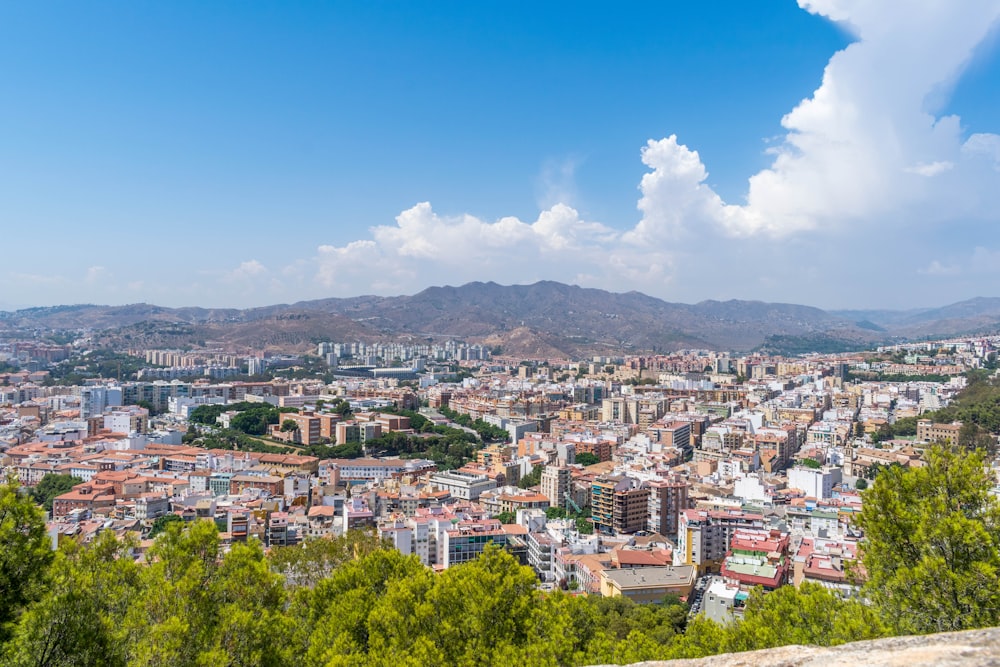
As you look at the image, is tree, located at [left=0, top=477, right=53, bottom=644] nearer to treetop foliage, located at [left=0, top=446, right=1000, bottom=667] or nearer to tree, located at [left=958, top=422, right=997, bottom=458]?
treetop foliage, located at [left=0, top=446, right=1000, bottom=667]

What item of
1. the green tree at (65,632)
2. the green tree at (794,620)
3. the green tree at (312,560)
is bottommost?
the green tree at (312,560)

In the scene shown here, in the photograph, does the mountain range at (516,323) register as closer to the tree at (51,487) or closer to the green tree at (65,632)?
the tree at (51,487)

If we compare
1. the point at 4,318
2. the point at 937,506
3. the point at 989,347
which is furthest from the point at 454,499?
the point at 4,318

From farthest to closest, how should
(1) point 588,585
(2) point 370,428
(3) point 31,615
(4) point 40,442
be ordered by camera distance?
(2) point 370,428
(4) point 40,442
(1) point 588,585
(3) point 31,615

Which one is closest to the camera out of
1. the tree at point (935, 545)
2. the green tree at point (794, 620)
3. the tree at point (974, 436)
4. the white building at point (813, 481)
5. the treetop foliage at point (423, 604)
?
the treetop foliage at point (423, 604)

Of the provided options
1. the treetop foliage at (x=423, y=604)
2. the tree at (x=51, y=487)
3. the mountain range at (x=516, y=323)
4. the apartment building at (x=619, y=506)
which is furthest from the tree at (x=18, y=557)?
the mountain range at (x=516, y=323)

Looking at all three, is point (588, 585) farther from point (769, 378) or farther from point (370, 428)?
point (769, 378)

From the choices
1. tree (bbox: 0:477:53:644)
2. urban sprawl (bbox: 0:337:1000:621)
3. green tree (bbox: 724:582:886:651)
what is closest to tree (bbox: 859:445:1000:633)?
green tree (bbox: 724:582:886:651)
